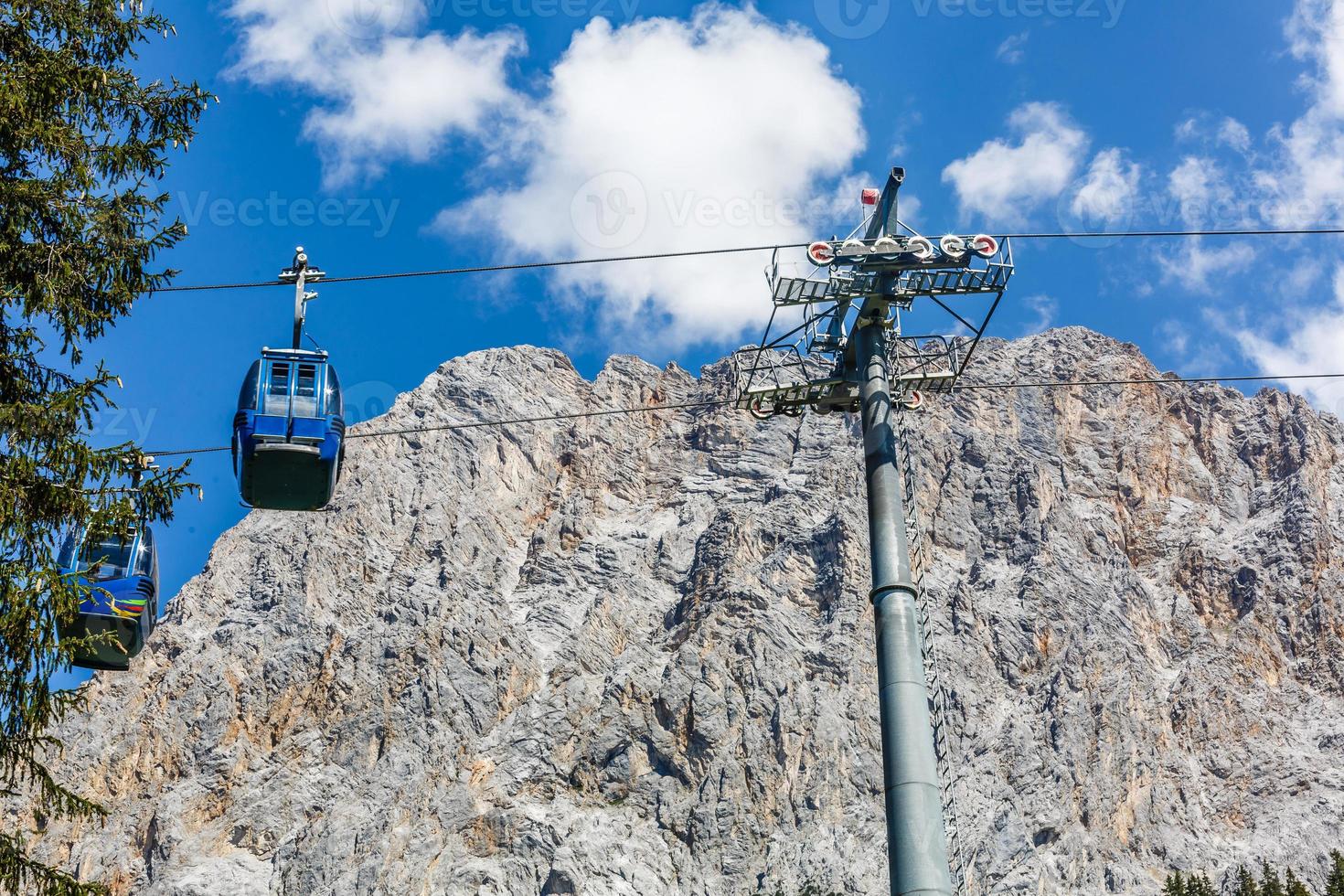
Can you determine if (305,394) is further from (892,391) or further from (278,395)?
(892,391)

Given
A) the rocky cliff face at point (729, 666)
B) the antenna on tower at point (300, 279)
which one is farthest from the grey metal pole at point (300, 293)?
the rocky cliff face at point (729, 666)

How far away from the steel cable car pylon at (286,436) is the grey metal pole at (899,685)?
737 cm

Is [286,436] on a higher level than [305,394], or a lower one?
lower

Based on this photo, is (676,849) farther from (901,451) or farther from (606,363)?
(901,451)

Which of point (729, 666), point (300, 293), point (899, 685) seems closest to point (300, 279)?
point (300, 293)

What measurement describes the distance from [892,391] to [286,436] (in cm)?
813

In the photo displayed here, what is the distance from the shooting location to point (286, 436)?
2114cm

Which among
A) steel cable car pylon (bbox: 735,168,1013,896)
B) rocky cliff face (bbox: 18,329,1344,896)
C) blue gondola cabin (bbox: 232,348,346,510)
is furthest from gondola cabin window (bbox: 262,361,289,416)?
rocky cliff face (bbox: 18,329,1344,896)

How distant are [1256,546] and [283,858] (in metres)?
91.7

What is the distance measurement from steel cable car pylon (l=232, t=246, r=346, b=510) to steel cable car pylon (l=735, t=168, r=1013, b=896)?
5710 mm

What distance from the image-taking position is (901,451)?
20828 millimetres

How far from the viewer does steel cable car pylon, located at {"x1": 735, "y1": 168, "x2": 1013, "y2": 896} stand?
1567cm

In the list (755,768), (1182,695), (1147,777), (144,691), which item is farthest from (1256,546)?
(144,691)

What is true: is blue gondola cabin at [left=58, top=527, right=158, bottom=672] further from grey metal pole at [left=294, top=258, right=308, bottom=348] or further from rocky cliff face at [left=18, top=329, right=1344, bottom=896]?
rocky cliff face at [left=18, top=329, right=1344, bottom=896]
